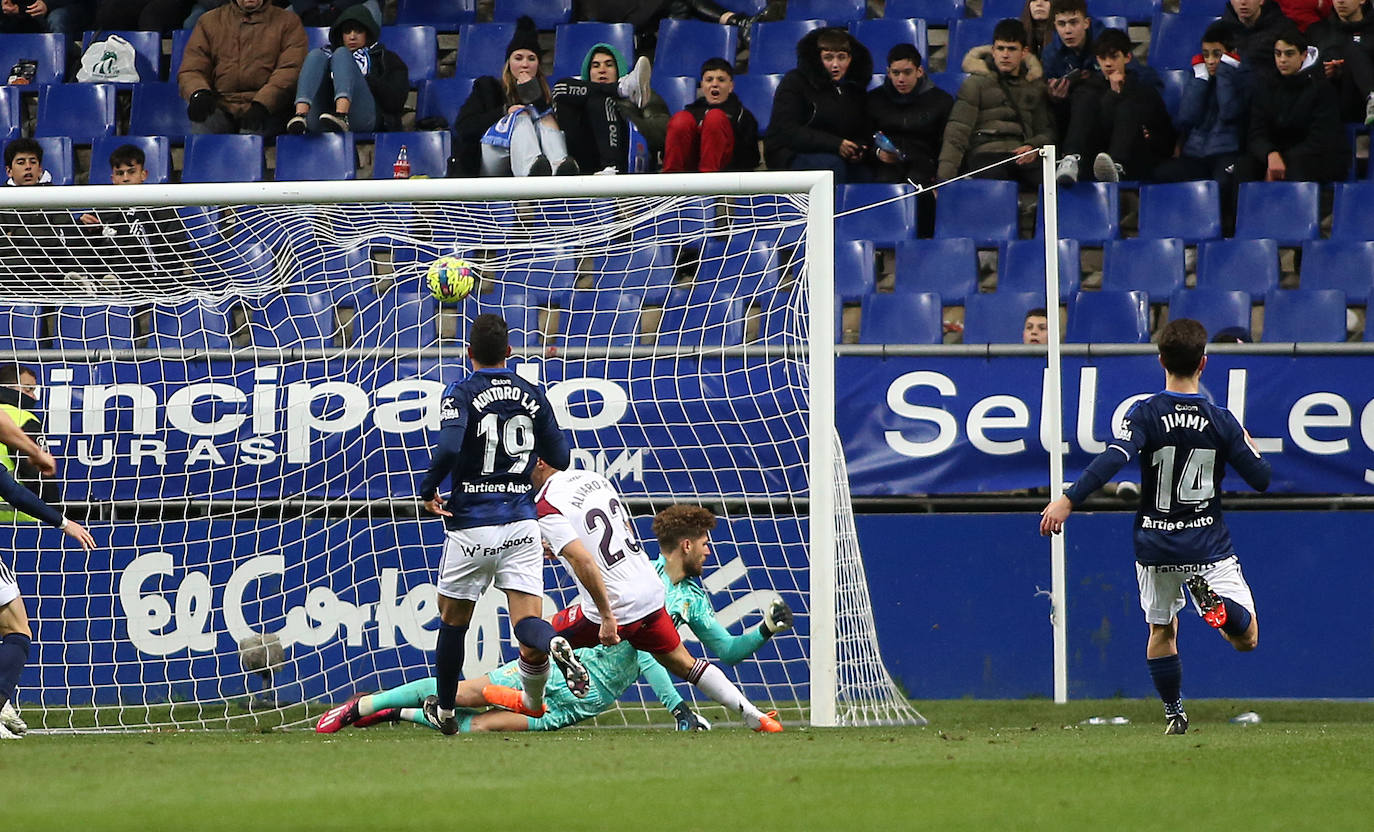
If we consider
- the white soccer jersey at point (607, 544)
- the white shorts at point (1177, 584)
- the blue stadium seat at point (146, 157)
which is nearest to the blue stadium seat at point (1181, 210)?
the white shorts at point (1177, 584)

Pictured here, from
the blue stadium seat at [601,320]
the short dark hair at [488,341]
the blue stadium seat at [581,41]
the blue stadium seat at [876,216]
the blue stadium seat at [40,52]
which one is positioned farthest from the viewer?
the blue stadium seat at [40,52]

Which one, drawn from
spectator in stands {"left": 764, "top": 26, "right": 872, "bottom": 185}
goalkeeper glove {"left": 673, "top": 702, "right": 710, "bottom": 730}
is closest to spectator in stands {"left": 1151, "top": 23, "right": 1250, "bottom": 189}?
spectator in stands {"left": 764, "top": 26, "right": 872, "bottom": 185}

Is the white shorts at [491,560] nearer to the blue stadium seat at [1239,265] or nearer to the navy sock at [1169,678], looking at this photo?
the navy sock at [1169,678]

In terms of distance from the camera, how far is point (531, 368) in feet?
30.4

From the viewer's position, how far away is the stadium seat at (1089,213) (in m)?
11.0

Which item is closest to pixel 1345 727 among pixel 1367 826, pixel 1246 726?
pixel 1246 726

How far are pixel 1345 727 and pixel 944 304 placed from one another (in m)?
4.08

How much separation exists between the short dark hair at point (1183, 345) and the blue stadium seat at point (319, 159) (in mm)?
7040

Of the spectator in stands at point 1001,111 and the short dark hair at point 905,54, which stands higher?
the short dark hair at point 905,54

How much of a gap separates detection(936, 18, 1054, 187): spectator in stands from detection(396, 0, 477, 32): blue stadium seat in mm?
4536

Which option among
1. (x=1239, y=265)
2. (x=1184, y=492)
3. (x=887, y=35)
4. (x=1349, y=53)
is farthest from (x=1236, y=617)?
(x=887, y=35)

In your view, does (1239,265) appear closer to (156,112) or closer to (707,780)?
(707,780)

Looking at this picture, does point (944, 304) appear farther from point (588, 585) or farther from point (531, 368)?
point (588, 585)

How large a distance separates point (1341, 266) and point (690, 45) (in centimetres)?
507
